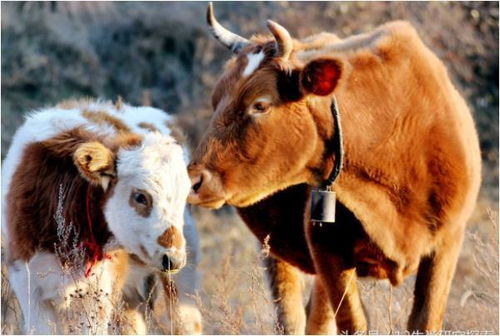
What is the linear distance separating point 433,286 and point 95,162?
2.26 m

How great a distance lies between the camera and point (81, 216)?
7.43 m

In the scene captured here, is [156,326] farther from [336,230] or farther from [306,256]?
[336,230]

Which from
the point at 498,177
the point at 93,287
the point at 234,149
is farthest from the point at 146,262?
the point at 498,177

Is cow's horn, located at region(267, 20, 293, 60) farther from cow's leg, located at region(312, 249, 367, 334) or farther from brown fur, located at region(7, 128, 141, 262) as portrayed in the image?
cow's leg, located at region(312, 249, 367, 334)

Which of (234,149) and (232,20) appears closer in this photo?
(234,149)

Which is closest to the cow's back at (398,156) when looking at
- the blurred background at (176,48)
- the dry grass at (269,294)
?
the dry grass at (269,294)

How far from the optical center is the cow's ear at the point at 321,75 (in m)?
6.75

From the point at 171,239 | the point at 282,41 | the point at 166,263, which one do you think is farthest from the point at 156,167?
the point at 282,41

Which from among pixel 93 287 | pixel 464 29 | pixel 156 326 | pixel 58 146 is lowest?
pixel 156 326

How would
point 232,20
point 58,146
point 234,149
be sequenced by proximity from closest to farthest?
point 234,149 < point 58,146 < point 232,20

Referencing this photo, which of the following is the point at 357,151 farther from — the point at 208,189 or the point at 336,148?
the point at 208,189

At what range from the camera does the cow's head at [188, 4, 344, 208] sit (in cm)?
690

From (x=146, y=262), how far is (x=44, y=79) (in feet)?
44.7

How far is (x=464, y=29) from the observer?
19141 mm
